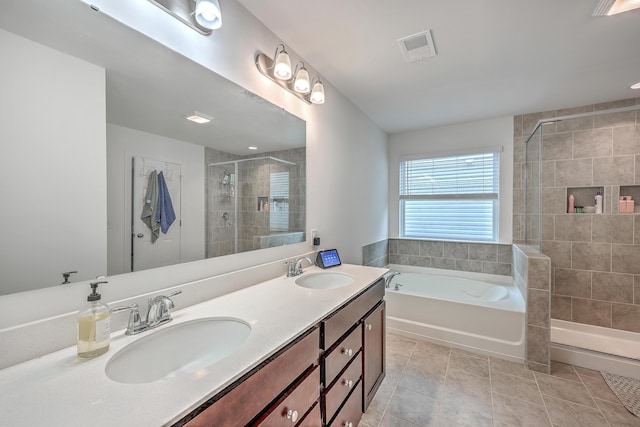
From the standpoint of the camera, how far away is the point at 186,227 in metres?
1.22

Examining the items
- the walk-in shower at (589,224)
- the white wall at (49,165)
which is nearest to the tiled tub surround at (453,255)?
the walk-in shower at (589,224)

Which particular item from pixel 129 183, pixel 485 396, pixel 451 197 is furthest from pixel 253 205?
pixel 451 197

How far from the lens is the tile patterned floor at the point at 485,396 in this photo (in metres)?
1.63

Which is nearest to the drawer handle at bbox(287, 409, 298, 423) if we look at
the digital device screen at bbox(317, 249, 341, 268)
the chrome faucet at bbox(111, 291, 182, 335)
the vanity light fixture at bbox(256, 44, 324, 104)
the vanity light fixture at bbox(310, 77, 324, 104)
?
the chrome faucet at bbox(111, 291, 182, 335)

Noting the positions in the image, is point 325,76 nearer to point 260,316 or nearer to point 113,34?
point 113,34

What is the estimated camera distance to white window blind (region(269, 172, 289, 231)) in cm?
174

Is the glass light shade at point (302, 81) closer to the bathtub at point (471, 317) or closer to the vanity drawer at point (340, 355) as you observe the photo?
→ the vanity drawer at point (340, 355)

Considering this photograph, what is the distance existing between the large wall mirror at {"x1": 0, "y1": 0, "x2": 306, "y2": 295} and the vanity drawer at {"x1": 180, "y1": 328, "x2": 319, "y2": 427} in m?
0.64

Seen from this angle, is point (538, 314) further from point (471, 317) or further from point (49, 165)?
point (49, 165)

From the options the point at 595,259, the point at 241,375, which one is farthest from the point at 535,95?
the point at 241,375

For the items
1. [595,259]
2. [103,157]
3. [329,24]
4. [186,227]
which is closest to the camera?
[103,157]

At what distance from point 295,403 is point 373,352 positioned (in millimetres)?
902

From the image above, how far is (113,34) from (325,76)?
161 centimetres

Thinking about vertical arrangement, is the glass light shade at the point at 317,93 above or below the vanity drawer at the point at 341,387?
above
